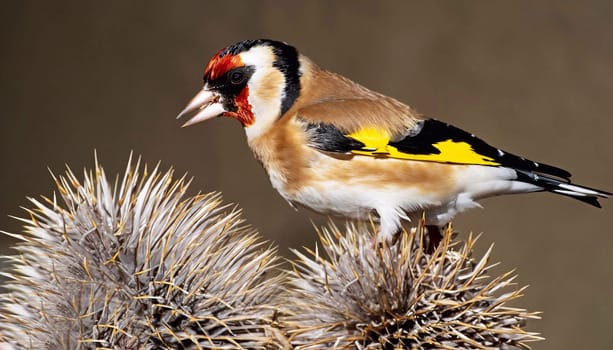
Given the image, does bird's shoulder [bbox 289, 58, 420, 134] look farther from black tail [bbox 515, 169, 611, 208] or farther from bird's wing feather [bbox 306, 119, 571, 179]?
black tail [bbox 515, 169, 611, 208]

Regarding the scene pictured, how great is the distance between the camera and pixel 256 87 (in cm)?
82

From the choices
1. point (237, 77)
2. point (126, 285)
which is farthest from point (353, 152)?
point (126, 285)

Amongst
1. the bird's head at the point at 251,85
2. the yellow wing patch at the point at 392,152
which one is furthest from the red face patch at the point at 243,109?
the yellow wing patch at the point at 392,152

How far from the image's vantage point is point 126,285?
2.27 ft

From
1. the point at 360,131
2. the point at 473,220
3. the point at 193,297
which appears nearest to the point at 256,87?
the point at 360,131

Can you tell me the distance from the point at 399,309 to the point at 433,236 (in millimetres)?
203

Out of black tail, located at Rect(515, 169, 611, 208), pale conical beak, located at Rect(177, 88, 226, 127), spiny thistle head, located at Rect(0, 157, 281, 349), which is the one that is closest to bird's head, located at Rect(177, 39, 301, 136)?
pale conical beak, located at Rect(177, 88, 226, 127)

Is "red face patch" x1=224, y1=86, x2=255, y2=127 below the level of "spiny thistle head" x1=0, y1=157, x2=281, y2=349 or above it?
above

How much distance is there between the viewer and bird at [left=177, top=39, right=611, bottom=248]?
79 cm

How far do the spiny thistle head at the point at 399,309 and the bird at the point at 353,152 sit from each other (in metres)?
0.07

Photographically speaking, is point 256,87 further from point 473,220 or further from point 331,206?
point 473,220

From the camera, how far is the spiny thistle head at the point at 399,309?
0.69m

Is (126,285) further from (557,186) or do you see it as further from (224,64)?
(557,186)

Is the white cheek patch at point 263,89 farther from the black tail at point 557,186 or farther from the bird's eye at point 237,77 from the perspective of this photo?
the black tail at point 557,186
